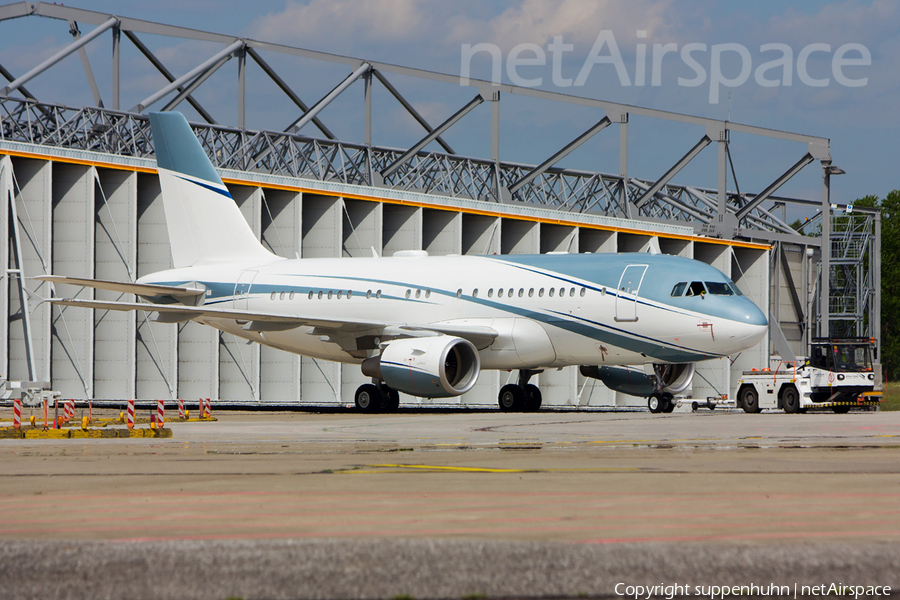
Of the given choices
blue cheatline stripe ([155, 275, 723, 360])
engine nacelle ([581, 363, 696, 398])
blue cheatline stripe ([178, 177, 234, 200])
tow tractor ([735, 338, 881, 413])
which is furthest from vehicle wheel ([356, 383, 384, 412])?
tow tractor ([735, 338, 881, 413])

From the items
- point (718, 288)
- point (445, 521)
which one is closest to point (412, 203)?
point (718, 288)

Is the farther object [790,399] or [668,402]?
[790,399]

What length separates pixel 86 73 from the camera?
48.0 meters

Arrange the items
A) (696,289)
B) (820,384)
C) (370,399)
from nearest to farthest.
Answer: (696,289)
(820,384)
(370,399)

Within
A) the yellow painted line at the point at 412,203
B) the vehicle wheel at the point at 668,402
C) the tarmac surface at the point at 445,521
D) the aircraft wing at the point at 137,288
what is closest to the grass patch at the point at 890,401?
the yellow painted line at the point at 412,203

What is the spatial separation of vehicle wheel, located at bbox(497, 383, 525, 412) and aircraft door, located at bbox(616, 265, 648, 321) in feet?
16.3

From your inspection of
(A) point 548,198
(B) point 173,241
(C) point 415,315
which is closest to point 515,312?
(C) point 415,315

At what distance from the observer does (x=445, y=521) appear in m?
6.71

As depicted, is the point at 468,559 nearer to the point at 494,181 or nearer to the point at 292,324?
the point at 292,324

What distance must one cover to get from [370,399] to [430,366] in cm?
465

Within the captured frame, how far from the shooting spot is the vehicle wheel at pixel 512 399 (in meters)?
27.7

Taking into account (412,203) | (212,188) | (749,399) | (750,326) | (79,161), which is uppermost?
(79,161)

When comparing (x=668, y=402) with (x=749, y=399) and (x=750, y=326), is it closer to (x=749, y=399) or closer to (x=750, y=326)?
(x=750, y=326)

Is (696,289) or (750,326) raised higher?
(696,289)
